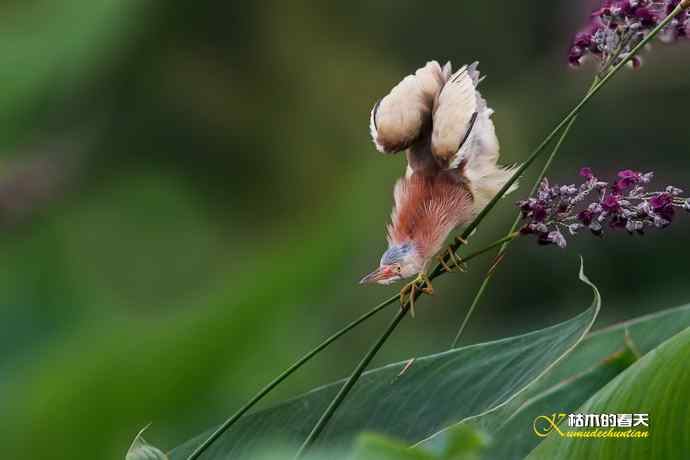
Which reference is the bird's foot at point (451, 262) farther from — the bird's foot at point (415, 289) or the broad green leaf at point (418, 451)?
the broad green leaf at point (418, 451)

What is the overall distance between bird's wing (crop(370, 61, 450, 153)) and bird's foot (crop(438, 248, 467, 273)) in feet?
0.42

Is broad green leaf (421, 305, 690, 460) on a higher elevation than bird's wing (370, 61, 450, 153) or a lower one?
lower

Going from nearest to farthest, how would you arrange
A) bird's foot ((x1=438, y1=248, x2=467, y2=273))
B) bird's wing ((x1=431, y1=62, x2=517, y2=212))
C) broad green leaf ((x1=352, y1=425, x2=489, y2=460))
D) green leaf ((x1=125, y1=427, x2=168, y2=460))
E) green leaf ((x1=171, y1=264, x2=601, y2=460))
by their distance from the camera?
1. broad green leaf ((x1=352, y1=425, x2=489, y2=460))
2. green leaf ((x1=125, y1=427, x2=168, y2=460))
3. green leaf ((x1=171, y1=264, x2=601, y2=460))
4. bird's foot ((x1=438, y1=248, x2=467, y2=273))
5. bird's wing ((x1=431, y1=62, x2=517, y2=212))

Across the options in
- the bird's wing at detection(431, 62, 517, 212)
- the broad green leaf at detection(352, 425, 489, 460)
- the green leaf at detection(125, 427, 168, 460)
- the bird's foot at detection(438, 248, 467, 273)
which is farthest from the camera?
the bird's wing at detection(431, 62, 517, 212)

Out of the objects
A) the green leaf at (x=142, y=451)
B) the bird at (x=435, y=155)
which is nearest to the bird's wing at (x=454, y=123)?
the bird at (x=435, y=155)

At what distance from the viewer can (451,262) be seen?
2.53 feet

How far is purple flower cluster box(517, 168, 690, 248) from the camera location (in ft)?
2.03

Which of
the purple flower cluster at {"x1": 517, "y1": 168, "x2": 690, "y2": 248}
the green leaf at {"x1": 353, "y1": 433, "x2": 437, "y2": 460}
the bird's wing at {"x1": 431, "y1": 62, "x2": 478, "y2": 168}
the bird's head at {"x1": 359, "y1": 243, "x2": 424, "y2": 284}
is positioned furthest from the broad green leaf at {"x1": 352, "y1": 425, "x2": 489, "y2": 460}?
the bird's wing at {"x1": 431, "y1": 62, "x2": 478, "y2": 168}

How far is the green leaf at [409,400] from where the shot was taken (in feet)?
2.00

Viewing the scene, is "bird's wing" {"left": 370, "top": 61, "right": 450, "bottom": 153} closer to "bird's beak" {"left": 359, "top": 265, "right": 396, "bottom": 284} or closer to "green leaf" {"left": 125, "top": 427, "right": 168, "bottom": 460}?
"bird's beak" {"left": 359, "top": 265, "right": 396, "bottom": 284}

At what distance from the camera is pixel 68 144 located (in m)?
2.95

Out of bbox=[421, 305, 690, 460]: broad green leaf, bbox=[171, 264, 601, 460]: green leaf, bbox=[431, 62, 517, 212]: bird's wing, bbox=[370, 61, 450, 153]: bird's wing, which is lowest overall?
bbox=[421, 305, 690, 460]: broad green leaf

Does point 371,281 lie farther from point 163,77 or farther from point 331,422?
point 163,77

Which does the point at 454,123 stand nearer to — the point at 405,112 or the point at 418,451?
the point at 405,112
